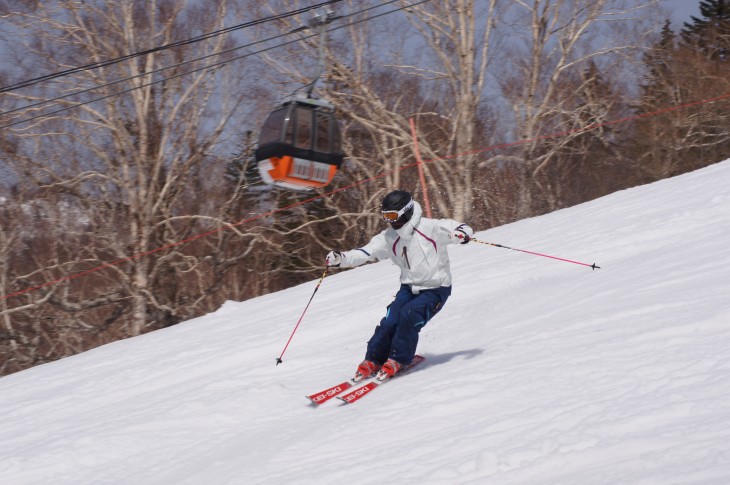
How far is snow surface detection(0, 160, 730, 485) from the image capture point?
3992 millimetres

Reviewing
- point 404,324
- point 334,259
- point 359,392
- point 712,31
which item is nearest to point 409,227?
point 334,259

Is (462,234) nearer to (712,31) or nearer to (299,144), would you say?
(299,144)

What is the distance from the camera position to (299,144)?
1226 cm

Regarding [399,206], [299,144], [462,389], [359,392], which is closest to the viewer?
[462,389]

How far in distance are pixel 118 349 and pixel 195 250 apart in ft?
65.7

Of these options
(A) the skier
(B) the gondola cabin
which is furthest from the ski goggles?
(B) the gondola cabin

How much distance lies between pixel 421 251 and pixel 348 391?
4.09ft

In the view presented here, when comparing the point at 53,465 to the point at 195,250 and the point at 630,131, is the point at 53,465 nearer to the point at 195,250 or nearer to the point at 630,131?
the point at 195,250

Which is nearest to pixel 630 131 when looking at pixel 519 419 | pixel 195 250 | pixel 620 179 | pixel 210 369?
pixel 620 179

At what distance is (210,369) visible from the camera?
8.20 m

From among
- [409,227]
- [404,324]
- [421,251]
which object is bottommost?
[404,324]

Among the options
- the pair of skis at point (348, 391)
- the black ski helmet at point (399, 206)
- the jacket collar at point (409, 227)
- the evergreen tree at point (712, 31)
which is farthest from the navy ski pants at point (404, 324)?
the evergreen tree at point (712, 31)

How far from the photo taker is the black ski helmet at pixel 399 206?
6.24m

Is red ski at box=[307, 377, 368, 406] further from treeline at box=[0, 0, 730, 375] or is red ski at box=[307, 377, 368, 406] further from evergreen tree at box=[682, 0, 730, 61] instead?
evergreen tree at box=[682, 0, 730, 61]
